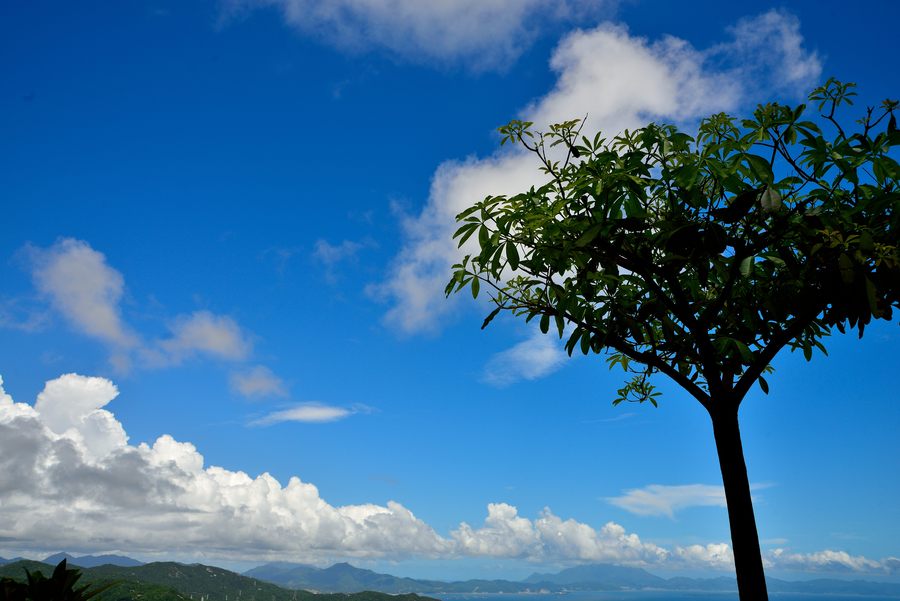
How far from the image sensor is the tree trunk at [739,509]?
26.9ft

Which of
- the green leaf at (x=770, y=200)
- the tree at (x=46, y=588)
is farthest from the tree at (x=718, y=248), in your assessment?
the tree at (x=46, y=588)

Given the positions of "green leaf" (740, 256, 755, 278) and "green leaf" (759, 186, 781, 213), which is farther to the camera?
"green leaf" (740, 256, 755, 278)

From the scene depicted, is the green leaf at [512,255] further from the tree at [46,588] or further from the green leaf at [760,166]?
the tree at [46,588]

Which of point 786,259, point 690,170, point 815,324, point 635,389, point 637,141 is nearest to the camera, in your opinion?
point 690,170

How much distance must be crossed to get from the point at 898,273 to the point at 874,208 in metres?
0.96

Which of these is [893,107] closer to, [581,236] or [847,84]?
[847,84]

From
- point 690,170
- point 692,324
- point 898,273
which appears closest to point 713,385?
point 692,324

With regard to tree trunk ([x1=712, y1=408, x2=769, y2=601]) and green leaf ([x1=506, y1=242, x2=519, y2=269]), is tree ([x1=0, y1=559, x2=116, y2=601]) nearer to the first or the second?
green leaf ([x1=506, y1=242, x2=519, y2=269])

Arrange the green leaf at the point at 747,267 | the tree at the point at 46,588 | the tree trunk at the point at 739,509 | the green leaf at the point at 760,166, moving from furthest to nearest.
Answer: the tree trunk at the point at 739,509
the green leaf at the point at 747,267
the green leaf at the point at 760,166
the tree at the point at 46,588

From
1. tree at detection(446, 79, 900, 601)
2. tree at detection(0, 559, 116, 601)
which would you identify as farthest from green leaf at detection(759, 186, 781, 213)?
tree at detection(0, 559, 116, 601)

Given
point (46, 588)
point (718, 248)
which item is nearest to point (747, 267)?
point (718, 248)

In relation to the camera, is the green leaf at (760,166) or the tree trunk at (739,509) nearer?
the green leaf at (760,166)

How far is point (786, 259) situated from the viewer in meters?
7.84

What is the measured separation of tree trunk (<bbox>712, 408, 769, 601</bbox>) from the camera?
819cm
